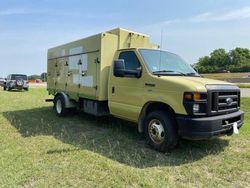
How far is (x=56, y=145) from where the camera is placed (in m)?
6.38

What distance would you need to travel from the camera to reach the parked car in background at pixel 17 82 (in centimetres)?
2664

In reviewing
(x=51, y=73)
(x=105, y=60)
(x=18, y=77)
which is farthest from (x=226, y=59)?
(x=105, y=60)

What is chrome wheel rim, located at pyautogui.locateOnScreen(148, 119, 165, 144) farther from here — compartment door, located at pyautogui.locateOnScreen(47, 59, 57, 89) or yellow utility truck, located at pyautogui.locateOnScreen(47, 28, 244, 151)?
compartment door, located at pyautogui.locateOnScreen(47, 59, 57, 89)

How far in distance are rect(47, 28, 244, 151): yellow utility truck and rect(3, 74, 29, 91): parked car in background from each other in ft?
61.2

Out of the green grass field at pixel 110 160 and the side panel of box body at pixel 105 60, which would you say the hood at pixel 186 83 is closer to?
the green grass field at pixel 110 160

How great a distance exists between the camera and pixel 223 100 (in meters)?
5.70

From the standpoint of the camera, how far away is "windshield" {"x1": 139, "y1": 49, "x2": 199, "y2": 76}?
639 centimetres

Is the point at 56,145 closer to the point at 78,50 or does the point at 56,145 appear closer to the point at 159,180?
the point at 159,180

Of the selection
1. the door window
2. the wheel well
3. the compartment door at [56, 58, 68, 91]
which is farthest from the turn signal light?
the compartment door at [56, 58, 68, 91]

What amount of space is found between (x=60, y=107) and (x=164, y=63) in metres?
4.84

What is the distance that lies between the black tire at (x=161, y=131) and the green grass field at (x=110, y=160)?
189mm

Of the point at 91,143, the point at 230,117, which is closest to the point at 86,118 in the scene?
the point at 91,143

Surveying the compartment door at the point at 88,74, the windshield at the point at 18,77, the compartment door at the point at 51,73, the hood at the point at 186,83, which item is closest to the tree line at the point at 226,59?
the windshield at the point at 18,77

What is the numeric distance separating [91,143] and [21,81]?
22234 mm
